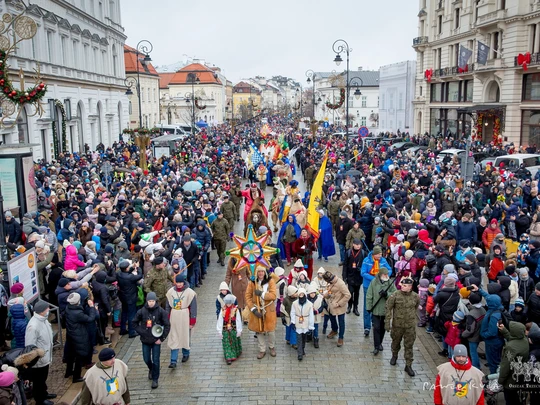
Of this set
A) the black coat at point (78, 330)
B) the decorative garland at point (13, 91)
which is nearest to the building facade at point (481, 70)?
the decorative garland at point (13, 91)

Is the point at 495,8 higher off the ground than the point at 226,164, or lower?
higher

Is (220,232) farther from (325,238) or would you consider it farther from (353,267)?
(353,267)

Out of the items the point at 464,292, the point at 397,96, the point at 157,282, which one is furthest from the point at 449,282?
the point at 397,96

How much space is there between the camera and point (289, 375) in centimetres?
821

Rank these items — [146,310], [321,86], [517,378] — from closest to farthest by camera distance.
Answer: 1. [517,378]
2. [146,310]
3. [321,86]

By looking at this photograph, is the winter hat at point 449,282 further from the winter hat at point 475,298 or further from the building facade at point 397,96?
the building facade at point 397,96

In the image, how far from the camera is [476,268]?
9047 mm

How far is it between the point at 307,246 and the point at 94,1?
35.7 m

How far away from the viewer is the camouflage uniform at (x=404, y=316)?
8086 millimetres

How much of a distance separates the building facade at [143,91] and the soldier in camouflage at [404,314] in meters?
50.7

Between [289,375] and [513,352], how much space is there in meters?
3.27

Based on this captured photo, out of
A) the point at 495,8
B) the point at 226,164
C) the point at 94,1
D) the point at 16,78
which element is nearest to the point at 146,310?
the point at 226,164

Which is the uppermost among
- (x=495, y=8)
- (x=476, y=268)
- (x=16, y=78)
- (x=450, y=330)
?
(x=495, y=8)

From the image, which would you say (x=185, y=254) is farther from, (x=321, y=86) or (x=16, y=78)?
(x=321, y=86)
